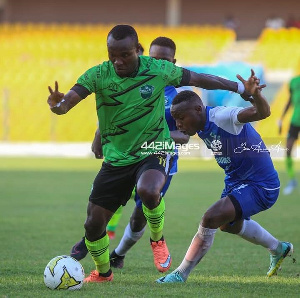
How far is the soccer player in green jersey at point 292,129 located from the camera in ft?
49.2

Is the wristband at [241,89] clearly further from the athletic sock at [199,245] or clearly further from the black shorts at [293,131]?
the black shorts at [293,131]

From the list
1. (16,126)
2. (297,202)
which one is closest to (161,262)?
(297,202)

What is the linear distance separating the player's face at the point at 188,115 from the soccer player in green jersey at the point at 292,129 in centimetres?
853

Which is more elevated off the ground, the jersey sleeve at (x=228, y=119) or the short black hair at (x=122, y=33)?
the short black hair at (x=122, y=33)

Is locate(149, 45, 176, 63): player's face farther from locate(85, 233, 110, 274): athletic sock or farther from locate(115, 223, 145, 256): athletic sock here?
locate(85, 233, 110, 274): athletic sock

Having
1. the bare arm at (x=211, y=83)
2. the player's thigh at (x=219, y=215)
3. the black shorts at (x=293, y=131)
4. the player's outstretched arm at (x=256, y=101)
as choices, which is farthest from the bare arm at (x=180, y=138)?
the black shorts at (x=293, y=131)

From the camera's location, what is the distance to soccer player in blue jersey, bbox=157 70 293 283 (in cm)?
628

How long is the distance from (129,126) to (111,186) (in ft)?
1.75

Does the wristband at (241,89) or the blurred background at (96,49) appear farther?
the blurred background at (96,49)

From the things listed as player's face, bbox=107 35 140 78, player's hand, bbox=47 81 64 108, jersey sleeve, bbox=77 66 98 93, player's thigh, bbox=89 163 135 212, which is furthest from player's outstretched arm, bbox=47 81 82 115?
player's thigh, bbox=89 163 135 212

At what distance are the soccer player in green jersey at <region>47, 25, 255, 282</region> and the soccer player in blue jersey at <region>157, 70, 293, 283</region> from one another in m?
0.19

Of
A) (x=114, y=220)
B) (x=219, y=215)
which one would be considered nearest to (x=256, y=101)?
(x=219, y=215)

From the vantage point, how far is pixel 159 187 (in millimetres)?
6113

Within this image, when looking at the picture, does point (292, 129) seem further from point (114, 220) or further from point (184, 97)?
point (184, 97)
